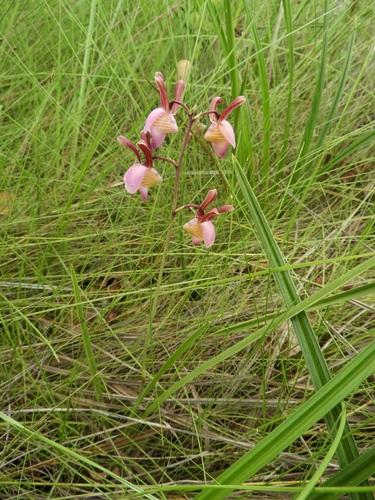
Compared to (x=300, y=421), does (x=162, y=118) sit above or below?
above

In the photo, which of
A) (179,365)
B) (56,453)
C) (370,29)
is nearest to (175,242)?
(179,365)

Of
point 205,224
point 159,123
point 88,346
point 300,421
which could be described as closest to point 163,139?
point 159,123

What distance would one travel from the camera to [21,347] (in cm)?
131

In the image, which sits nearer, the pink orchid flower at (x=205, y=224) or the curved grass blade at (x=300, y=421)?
the curved grass blade at (x=300, y=421)

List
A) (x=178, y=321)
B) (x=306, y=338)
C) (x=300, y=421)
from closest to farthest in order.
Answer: (x=300, y=421)
(x=306, y=338)
(x=178, y=321)

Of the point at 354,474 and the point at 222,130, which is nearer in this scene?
the point at 354,474

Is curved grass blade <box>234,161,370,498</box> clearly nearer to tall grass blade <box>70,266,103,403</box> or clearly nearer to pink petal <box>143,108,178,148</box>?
pink petal <box>143,108,178,148</box>

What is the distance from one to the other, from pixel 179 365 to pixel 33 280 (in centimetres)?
41

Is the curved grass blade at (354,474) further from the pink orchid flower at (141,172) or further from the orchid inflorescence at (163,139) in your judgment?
the pink orchid flower at (141,172)

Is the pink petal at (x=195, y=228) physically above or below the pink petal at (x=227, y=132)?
below

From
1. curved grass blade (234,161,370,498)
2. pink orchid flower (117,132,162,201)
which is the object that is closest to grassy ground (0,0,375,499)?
curved grass blade (234,161,370,498)

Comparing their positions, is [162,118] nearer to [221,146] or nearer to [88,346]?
[221,146]

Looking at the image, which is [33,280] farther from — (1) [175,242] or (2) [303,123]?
(2) [303,123]

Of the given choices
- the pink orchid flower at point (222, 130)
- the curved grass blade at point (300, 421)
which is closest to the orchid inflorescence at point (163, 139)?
the pink orchid flower at point (222, 130)
